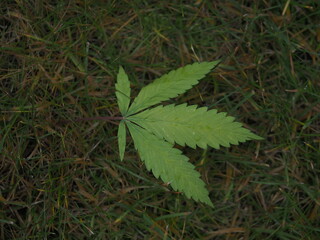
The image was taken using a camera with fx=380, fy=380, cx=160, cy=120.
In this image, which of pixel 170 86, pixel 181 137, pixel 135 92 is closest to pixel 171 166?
pixel 181 137

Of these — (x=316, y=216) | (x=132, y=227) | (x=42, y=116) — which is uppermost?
(x=42, y=116)

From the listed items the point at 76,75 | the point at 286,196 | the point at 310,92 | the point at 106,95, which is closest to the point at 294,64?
the point at 310,92

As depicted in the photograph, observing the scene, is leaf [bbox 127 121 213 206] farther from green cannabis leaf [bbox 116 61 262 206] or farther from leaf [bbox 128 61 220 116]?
leaf [bbox 128 61 220 116]

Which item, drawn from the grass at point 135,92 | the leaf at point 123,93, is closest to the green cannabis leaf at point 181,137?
the leaf at point 123,93

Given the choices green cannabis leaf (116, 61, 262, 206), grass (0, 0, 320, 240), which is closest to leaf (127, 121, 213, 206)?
green cannabis leaf (116, 61, 262, 206)

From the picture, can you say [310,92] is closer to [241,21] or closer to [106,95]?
[241,21]

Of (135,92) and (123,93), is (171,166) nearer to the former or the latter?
(123,93)
